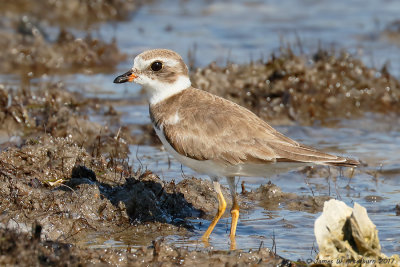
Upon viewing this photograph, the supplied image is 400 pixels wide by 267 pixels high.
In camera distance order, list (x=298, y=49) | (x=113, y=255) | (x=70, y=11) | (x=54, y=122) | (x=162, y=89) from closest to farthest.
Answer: (x=113, y=255) < (x=162, y=89) < (x=54, y=122) < (x=298, y=49) < (x=70, y=11)

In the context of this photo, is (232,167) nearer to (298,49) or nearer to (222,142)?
(222,142)

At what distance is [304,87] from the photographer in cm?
1151

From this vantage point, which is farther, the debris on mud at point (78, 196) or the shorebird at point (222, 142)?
the debris on mud at point (78, 196)

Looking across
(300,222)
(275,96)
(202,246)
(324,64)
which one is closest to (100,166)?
(202,246)

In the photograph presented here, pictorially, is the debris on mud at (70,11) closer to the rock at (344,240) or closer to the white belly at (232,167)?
the white belly at (232,167)

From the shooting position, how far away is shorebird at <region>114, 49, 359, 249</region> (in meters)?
6.23

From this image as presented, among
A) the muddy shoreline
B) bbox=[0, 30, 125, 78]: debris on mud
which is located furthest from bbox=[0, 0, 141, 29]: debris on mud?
bbox=[0, 30, 125, 78]: debris on mud

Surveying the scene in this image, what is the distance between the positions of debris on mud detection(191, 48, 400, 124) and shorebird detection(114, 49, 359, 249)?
443 centimetres

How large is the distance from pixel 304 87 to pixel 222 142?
5491 mm

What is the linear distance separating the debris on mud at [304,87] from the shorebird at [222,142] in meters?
4.43

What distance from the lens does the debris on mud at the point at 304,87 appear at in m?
11.2

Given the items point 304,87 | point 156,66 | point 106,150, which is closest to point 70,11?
point 304,87

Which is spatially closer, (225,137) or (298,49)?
(225,137)

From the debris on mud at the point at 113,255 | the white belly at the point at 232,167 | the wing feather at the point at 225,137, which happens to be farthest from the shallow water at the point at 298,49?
the wing feather at the point at 225,137
